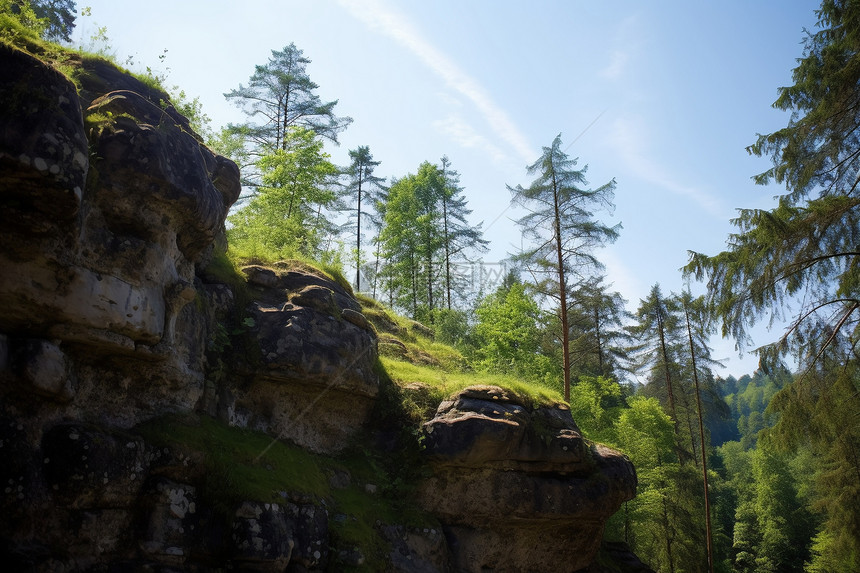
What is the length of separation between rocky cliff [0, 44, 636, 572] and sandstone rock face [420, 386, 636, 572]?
45 millimetres

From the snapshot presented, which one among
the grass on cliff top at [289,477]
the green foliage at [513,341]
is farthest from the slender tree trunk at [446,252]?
the grass on cliff top at [289,477]

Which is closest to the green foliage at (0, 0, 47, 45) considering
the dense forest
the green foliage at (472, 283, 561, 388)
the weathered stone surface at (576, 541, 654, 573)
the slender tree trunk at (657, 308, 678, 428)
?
the dense forest

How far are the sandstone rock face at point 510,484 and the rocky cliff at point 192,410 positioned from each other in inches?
1.8

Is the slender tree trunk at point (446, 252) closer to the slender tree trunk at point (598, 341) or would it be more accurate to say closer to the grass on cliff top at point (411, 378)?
the slender tree trunk at point (598, 341)

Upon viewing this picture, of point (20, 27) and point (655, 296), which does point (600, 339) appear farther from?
point (20, 27)

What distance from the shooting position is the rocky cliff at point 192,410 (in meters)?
6.56

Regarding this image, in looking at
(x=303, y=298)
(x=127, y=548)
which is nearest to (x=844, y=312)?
(x=303, y=298)

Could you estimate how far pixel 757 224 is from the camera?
1065 cm

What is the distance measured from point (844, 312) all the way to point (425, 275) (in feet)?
68.5

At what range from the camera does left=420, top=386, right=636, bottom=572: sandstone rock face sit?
11.1 metres

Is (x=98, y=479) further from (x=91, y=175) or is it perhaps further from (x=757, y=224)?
(x=757, y=224)

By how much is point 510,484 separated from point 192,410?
6.44m

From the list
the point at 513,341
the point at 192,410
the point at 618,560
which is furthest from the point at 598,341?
the point at 192,410

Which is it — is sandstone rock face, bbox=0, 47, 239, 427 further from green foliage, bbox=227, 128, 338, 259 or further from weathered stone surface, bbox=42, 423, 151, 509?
green foliage, bbox=227, 128, 338, 259
